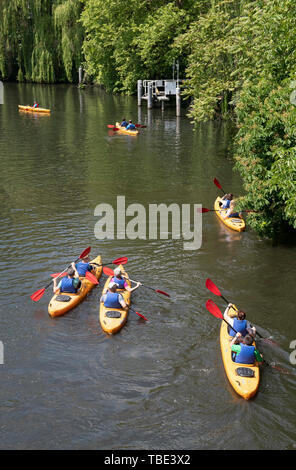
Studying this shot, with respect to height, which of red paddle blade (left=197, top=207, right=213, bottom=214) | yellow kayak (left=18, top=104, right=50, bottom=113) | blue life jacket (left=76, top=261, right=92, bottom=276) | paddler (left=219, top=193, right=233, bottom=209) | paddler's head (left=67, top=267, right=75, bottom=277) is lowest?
blue life jacket (left=76, top=261, right=92, bottom=276)

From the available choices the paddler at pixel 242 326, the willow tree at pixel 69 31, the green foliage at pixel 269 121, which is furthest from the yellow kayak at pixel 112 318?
the willow tree at pixel 69 31

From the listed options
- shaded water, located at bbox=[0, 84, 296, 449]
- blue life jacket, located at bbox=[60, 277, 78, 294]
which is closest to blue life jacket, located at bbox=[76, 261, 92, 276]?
shaded water, located at bbox=[0, 84, 296, 449]

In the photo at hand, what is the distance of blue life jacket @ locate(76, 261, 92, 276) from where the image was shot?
12.5 m

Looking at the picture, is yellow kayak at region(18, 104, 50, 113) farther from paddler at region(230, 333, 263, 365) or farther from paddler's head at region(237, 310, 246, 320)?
paddler at region(230, 333, 263, 365)

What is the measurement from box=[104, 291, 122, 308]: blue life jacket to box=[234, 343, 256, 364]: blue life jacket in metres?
3.26

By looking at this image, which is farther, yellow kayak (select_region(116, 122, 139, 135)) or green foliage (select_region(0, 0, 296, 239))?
yellow kayak (select_region(116, 122, 139, 135))

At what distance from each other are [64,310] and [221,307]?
12.8 feet

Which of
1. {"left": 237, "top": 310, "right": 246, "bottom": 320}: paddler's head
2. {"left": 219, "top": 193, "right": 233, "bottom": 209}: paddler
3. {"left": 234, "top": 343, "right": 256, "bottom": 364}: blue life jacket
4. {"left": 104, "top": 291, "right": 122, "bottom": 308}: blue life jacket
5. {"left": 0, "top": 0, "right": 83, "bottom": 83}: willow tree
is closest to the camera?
{"left": 234, "top": 343, "right": 256, "bottom": 364}: blue life jacket

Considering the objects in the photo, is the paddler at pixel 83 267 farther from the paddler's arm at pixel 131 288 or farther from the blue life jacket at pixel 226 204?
the blue life jacket at pixel 226 204

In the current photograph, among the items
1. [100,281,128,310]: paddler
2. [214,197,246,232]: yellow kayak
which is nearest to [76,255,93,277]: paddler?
[100,281,128,310]: paddler

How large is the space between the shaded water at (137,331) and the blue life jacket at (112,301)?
479 mm

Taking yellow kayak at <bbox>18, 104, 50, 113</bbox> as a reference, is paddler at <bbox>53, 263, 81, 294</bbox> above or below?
below

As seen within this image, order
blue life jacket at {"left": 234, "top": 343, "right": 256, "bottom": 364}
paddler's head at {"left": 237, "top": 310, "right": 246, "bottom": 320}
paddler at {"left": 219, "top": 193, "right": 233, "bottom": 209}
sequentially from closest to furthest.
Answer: blue life jacket at {"left": 234, "top": 343, "right": 256, "bottom": 364} < paddler's head at {"left": 237, "top": 310, "right": 246, "bottom": 320} < paddler at {"left": 219, "top": 193, "right": 233, "bottom": 209}

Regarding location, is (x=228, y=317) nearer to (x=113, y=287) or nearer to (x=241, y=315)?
(x=241, y=315)
